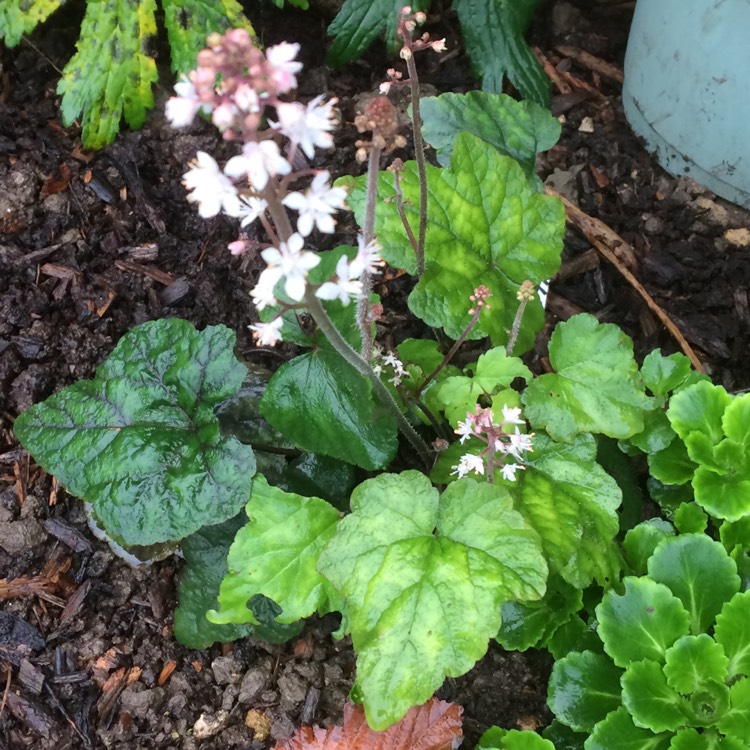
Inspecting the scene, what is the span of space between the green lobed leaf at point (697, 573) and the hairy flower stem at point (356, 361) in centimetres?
57

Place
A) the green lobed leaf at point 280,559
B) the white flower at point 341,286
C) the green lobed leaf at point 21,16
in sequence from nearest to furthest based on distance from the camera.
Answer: the white flower at point 341,286
the green lobed leaf at point 280,559
the green lobed leaf at point 21,16

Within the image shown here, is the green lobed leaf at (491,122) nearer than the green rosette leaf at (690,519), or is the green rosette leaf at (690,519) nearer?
the green rosette leaf at (690,519)

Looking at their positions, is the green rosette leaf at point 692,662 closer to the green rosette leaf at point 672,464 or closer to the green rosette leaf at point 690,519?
the green rosette leaf at point 690,519

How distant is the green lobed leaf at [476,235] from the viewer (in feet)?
5.81

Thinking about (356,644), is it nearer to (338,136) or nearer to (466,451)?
(466,451)

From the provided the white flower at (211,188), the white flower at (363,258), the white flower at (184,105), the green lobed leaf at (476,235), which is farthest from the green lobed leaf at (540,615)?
the white flower at (184,105)

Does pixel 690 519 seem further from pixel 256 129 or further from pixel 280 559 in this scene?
pixel 256 129

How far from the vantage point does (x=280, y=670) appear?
6.26 ft

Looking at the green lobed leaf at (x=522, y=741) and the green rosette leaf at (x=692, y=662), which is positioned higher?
the green rosette leaf at (x=692, y=662)

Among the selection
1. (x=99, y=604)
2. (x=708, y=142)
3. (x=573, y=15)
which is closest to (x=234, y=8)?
(x=573, y=15)

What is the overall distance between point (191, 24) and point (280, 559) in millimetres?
1552

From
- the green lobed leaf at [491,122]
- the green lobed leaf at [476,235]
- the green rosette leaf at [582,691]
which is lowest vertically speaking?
the green rosette leaf at [582,691]

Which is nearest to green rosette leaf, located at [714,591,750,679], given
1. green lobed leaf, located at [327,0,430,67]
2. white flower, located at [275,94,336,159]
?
A: white flower, located at [275,94,336,159]

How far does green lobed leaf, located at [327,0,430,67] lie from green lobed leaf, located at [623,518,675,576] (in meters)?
1.54
